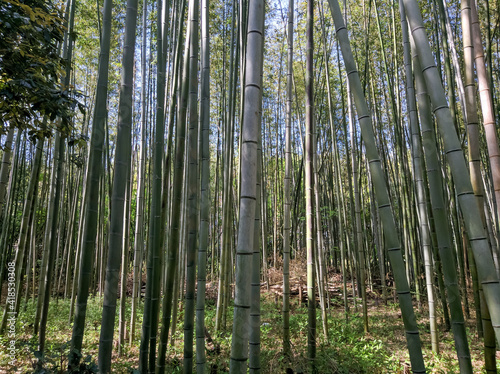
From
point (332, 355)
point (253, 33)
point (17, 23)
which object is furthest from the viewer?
point (332, 355)

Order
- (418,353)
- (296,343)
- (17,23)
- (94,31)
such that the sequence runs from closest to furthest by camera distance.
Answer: (418,353) → (17,23) → (296,343) → (94,31)

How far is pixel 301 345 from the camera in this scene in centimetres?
347

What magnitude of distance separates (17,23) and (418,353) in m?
2.61

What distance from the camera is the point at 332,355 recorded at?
3021 millimetres

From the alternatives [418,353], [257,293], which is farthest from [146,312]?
[418,353]

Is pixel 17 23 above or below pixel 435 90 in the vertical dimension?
above

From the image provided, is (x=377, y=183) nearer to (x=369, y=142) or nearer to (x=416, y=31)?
(x=369, y=142)

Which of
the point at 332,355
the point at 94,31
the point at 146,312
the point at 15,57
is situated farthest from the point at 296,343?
the point at 94,31

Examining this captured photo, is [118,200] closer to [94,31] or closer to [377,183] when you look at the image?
[377,183]

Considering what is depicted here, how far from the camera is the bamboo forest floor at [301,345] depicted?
9.12ft

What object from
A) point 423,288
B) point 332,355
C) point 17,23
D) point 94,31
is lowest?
point 332,355

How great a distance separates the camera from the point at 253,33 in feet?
3.75

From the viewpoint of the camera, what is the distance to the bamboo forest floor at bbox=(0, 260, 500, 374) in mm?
2781

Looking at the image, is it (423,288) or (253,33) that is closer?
(253,33)
